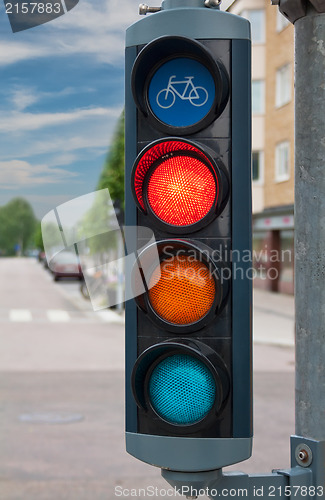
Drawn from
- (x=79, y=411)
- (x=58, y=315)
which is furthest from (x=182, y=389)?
(x=58, y=315)

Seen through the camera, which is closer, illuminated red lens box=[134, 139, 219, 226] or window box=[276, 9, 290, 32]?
illuminated red lens box=[134, 139, 219, 226]

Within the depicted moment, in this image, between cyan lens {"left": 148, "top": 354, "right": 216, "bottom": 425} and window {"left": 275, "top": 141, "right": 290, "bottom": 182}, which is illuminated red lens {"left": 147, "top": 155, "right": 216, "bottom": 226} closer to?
cyan lens {"left": 148, "top": 354, "right": 216, "bottom": 425}

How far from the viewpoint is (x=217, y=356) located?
5.37ft

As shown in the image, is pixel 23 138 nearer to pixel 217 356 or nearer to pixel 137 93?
pixel 137 93

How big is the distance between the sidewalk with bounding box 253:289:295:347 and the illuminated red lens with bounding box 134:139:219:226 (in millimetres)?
13949

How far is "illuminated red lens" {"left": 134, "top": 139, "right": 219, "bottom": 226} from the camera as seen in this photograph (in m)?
1.66

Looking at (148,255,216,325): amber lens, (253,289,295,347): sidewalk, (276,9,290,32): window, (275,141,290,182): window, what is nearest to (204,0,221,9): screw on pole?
(276,9,290,32): window

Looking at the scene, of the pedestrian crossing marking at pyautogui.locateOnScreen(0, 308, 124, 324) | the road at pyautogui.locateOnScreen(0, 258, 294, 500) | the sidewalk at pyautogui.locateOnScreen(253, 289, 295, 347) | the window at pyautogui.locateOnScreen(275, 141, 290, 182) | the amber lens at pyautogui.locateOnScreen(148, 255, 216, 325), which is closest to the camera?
the amber lens at pyautogui.locateOnScreen(148, 255, 216, 325)

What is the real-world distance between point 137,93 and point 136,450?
0.87 meters

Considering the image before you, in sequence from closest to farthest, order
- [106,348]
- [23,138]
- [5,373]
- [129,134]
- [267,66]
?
1. [129,134]
2. [23,138]
3. [5,373]
4. [106,348]
5. [267,66]

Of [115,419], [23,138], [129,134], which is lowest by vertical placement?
[115,419]

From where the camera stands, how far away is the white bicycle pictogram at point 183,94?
1.67m

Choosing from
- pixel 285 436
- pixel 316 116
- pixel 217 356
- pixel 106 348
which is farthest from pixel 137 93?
pixel 106 348

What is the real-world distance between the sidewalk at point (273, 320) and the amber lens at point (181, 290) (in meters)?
13.9
